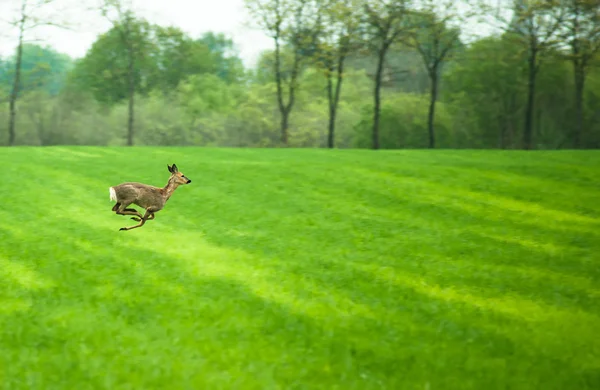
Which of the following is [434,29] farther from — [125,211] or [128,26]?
[125,211]

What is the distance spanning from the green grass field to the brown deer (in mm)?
2235

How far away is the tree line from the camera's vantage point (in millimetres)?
54625

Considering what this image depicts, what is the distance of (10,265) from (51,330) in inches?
155

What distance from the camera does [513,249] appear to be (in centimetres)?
1678

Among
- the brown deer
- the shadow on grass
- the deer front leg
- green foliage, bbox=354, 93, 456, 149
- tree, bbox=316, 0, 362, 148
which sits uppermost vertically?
tree, bbox=316, 0, 362, 148

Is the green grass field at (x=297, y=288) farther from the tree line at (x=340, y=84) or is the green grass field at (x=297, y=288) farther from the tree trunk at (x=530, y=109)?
the tree line at (x=340, y=84)

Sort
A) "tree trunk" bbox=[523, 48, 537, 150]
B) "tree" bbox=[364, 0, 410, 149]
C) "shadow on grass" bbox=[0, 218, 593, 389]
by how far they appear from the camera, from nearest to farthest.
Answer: "shadow on grass" bbox=[0, 218, 593, 389] < "tree trunk" bbox=[523, 48, 537, 150] < "tree" bbox=[364, 0, 410, 149]

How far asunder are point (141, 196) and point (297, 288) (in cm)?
466

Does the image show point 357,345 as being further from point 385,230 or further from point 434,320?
point 385,230

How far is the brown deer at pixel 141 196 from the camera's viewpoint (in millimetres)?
9289

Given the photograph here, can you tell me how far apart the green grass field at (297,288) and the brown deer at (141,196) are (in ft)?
7.33

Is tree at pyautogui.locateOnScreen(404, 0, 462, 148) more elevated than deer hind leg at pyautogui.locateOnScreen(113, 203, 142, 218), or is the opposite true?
tree at pyautogui.locateOnScreen(404, 0, 462, 148)

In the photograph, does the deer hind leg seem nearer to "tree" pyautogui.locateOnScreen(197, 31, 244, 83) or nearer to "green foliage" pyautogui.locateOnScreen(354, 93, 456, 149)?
"green foliage" pyautogui.locateOnScreen(354, 93, 456, 149)

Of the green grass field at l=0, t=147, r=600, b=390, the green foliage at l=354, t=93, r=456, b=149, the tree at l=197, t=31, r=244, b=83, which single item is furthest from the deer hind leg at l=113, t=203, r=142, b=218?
the tree at l=197, t=31, r=244, b=83
